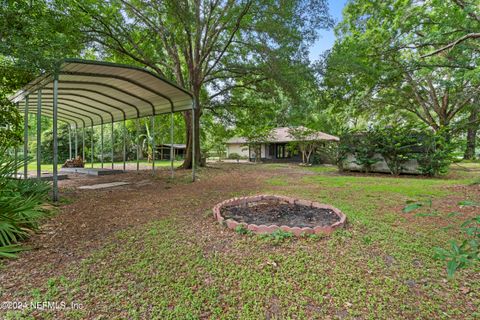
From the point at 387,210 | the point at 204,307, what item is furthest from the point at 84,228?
the point at 387,210

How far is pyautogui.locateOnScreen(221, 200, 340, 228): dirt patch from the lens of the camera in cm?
380

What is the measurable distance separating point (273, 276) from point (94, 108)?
11.6 m

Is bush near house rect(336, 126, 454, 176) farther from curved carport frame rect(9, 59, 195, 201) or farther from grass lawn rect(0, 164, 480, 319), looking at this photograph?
curved carport frame rect(9, 59, 195, 201)

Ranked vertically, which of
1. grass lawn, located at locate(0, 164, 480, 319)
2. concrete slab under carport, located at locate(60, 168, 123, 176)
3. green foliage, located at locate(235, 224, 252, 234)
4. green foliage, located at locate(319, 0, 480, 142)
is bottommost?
grass lawn, located at locate(0, 164, 480, 319)

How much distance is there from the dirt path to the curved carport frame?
1233 millimetres

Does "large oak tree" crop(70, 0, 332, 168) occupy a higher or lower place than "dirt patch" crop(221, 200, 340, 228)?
higher

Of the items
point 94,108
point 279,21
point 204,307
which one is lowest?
point 204,307

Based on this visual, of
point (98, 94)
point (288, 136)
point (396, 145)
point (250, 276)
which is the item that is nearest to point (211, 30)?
point (98, 94)

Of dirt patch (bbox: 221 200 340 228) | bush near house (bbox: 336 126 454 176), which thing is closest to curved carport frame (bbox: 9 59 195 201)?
dirt patch (bbox: 221 200 340 228)

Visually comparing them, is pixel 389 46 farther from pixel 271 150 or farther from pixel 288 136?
pixel 271 150

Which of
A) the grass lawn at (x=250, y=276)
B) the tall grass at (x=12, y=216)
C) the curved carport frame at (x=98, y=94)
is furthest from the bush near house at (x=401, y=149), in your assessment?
the tall grass at (x=12, y=216)

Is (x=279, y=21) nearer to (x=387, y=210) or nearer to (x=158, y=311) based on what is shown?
(x=387, y=210)

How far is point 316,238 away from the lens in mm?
3154

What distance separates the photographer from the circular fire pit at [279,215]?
3395 millimetres
